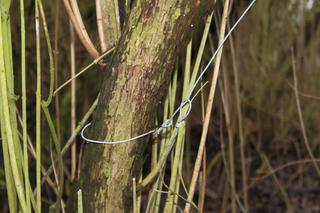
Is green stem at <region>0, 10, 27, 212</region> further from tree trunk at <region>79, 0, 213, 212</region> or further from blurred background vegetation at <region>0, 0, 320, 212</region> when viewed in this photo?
blurred background vegetation at <region>0, 0, 320, 212</region>

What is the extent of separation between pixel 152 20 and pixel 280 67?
197 cm

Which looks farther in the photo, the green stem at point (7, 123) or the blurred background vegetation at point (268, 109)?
the blurred background vegetation at point (268, 109)

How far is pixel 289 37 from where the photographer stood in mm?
2625

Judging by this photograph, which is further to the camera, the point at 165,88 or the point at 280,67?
the point at 280,67

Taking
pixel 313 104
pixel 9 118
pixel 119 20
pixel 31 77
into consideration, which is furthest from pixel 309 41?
pixel 9 118

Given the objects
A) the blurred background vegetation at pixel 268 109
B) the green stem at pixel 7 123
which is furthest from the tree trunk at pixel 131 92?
the blurred background vegetation at pixel 268 109

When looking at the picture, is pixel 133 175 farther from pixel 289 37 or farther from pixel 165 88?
pixel 289 37

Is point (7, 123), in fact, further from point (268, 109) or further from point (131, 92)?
point (268, 109)

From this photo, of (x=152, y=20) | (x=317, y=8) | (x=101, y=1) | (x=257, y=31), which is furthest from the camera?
(x=257, y=31)

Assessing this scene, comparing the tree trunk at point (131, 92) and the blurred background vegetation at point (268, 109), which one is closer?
the tree trunk at point (131, 92)

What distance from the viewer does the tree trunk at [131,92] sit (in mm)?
815

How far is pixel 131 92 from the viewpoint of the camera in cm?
84

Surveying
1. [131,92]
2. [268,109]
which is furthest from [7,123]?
[268,109]

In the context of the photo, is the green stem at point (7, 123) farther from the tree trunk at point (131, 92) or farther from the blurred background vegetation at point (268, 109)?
the blurred background vegetation at point (268, 109)
